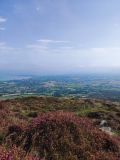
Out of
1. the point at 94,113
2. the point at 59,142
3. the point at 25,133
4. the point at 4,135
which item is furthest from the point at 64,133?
the point at 94,113

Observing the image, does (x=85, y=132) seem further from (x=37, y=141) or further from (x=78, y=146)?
(x=37, y=141)

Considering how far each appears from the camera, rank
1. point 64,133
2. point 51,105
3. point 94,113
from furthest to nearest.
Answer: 1. point 51,105
2. point 94,113
3. point 64,133

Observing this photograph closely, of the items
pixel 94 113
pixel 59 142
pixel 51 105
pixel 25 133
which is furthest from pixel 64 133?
pixel 51 105

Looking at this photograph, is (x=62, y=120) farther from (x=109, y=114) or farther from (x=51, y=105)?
(x=51, y=105)

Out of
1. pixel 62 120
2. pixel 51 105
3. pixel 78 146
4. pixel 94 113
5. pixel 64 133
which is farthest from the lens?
pixel 51 105

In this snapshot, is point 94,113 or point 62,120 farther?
point 94,113

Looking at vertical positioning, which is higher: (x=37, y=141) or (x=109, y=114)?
(x=37, y=141)
